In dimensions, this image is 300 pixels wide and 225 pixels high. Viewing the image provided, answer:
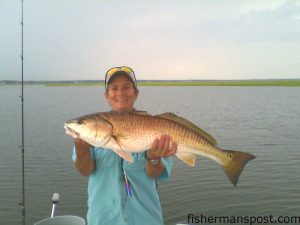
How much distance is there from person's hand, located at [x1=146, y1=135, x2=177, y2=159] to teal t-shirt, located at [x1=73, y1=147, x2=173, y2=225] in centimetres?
26

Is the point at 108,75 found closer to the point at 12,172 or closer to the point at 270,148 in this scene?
the point at 12,172

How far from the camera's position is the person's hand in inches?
135

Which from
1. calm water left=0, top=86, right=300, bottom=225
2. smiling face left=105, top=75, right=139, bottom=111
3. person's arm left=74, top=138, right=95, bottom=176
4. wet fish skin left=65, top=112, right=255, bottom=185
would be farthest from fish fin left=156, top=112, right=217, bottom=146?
calm water left=0, top=86, right=300, bottom=225

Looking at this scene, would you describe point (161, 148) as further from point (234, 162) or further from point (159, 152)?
point (234, 162)

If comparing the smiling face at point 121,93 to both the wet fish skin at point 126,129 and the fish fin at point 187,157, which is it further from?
the fish fin at point 187,157

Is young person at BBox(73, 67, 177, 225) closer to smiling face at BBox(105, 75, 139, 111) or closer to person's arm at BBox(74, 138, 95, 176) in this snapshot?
person's arm at BBox(74, 138, 95, 176)

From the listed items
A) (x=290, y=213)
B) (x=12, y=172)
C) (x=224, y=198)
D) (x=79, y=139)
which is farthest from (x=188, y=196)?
(x=79, y=139)

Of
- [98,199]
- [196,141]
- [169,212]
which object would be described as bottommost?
[169,212]

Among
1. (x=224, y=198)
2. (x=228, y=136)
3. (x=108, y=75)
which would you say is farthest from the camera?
(x=228, y=136)

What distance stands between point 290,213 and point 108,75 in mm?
7971

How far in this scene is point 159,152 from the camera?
344cm

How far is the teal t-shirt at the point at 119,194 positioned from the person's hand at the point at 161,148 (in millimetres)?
260

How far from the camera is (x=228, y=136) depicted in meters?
18.9

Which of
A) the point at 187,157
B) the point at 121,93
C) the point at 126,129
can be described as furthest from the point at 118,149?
the point at 187,157
